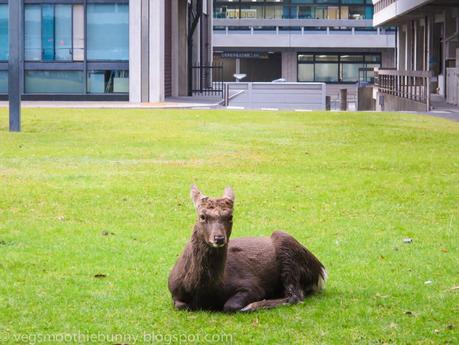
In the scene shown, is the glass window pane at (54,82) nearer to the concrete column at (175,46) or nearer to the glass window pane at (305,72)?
the concrete column at (175,46)

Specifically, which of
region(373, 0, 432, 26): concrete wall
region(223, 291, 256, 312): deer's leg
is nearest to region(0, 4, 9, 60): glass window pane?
region(373, 0, 432, 26): concrete wall

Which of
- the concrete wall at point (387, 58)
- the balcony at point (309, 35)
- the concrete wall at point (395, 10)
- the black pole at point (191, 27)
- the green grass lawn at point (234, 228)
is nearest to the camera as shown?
the green grass lawn at point (234, 228)

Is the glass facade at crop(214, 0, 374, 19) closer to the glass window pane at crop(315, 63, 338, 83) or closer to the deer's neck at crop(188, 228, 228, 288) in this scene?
the glass window pane at crop(315, 63, 338, 83)

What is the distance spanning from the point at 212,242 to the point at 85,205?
7.26 meters

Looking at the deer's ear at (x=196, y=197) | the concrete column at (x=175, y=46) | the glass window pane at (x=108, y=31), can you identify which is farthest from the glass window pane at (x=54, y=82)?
the deer's ear at (x=196, y=197)

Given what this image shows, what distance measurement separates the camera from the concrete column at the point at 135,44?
1895 inches

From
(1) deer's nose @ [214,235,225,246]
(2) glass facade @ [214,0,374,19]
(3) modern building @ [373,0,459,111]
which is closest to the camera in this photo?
(1) deer's nose @ [214,235,225,246]

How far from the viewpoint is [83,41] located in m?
48.8

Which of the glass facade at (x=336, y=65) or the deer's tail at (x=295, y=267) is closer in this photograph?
the deer's tail at (x=295, y=267)

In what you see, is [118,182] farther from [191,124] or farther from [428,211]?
[191,124]

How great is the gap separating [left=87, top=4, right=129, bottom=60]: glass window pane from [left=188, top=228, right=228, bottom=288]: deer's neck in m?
41.4

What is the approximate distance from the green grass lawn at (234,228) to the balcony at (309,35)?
76556mm

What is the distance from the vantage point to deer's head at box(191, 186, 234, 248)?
7.48 m

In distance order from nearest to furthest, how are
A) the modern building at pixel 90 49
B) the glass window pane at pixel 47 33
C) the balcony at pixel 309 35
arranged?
the modern building at pixel 90 49 → the glass window pane at pixel 47 33 → the balcony at pixel 309 35
